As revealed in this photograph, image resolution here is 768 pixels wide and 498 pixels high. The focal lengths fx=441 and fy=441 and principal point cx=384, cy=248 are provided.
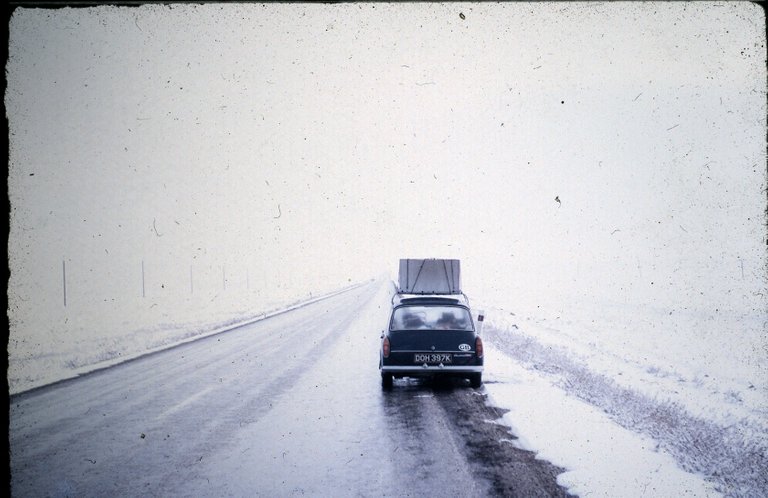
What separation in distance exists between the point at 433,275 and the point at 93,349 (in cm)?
1162

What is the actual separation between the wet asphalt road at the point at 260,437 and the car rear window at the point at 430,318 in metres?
1.27

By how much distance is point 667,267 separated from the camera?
41.0m

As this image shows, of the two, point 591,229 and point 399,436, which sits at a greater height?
point 591,229

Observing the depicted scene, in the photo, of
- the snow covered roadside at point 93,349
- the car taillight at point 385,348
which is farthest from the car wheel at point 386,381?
the snow covered roadside at point 93,349

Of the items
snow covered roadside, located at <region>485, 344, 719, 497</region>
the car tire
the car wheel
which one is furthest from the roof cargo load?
snow covered roadside, located at <region>485, 344, 719, 497</region>

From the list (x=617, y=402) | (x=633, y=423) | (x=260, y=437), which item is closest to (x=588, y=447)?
(x=633, y=423)

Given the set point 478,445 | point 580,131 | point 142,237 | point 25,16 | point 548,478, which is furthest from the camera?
point 142,237

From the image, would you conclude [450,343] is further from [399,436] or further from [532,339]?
[532,339]

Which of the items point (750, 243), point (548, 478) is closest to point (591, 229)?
point (750, 243)

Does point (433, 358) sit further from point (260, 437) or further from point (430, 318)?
point (260, 437)

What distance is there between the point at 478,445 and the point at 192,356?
9118 mm

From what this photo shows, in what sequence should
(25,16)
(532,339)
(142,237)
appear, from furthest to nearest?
(142,237) < (532,339) < (25,16)

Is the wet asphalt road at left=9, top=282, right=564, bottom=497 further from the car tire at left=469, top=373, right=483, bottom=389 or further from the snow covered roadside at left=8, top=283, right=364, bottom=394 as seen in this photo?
the snow covered roadside at left=8, top=283, right=364, bottom=394

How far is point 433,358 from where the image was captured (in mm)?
8453
